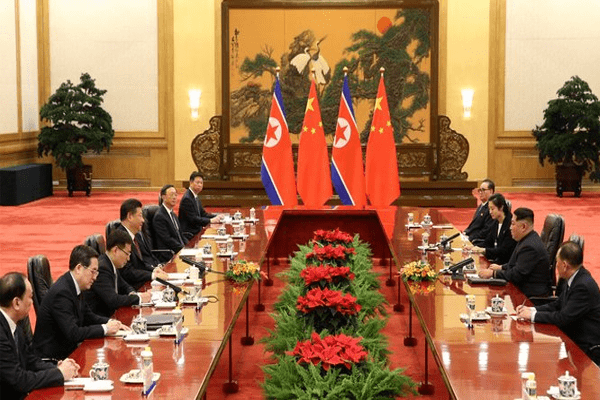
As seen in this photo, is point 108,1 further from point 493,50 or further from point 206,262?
point 206,262

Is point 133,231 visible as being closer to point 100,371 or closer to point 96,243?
point 96,243

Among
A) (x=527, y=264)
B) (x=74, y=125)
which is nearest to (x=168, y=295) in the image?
(x=527, y=264)

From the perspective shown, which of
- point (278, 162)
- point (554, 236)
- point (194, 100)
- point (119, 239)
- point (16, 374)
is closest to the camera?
point (16, 374)

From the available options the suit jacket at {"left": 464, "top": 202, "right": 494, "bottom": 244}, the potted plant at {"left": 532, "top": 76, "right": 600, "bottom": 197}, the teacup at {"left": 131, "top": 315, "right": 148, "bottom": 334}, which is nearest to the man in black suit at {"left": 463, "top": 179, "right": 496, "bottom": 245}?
the suit jacket at {"left": 464, "top": 202, "right": 494, "bottom": 244}

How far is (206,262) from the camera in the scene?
7.64 metres

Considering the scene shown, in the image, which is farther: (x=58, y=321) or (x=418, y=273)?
(x=418, y=273)

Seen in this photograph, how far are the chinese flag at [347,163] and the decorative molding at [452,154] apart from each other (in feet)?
14.9

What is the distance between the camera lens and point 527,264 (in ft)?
23.2

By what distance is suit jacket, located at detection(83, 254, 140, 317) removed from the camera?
614 centimetres

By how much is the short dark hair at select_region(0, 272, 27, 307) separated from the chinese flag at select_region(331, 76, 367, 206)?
29.3 ft

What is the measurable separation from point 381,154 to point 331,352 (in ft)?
28.4

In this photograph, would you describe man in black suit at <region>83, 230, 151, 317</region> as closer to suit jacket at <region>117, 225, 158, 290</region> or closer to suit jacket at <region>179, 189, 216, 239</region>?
suit jacket at <region>117, 225, 158, 290</region>

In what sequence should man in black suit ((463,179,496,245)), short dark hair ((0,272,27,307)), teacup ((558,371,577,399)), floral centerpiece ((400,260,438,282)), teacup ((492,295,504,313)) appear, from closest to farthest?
teacup ((558,371,577,399)) < short dark hair ((0,272,27,307)) < teacup ((492,295,504,313)) < floral centerpiece ((400,260,438,282)) < man in black suit ((463,179,496,245))

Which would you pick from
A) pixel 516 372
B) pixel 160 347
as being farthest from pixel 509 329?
pixel 160 347
